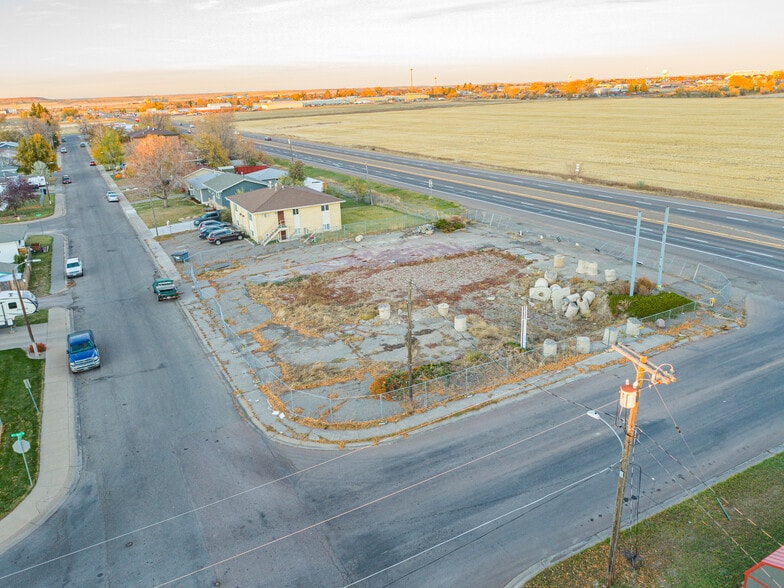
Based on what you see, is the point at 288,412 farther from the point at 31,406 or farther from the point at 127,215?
the point at 127,215

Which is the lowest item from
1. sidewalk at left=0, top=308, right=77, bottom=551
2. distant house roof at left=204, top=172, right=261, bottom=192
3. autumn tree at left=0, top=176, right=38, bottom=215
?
sidewalk at left=0, top=308, right=77, bottom=551

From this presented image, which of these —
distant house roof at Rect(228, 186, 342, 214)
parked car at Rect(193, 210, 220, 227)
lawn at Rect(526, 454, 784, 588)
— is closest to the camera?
lawn at Rect(526, 454, 784, 588)

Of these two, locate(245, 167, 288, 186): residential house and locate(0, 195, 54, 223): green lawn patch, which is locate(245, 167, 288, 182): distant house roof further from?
locate(0, 195, 54, 223): green lawn patch

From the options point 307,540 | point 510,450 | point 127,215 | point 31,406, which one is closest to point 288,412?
point 307,540

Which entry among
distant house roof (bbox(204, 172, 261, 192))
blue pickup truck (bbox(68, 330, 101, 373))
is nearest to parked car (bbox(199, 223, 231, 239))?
distant house roof (bbox(204, 172, 261, 192))

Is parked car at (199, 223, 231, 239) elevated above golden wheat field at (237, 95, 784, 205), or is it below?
below

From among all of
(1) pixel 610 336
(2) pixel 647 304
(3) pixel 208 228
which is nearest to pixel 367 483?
(1) pixel 610 336
